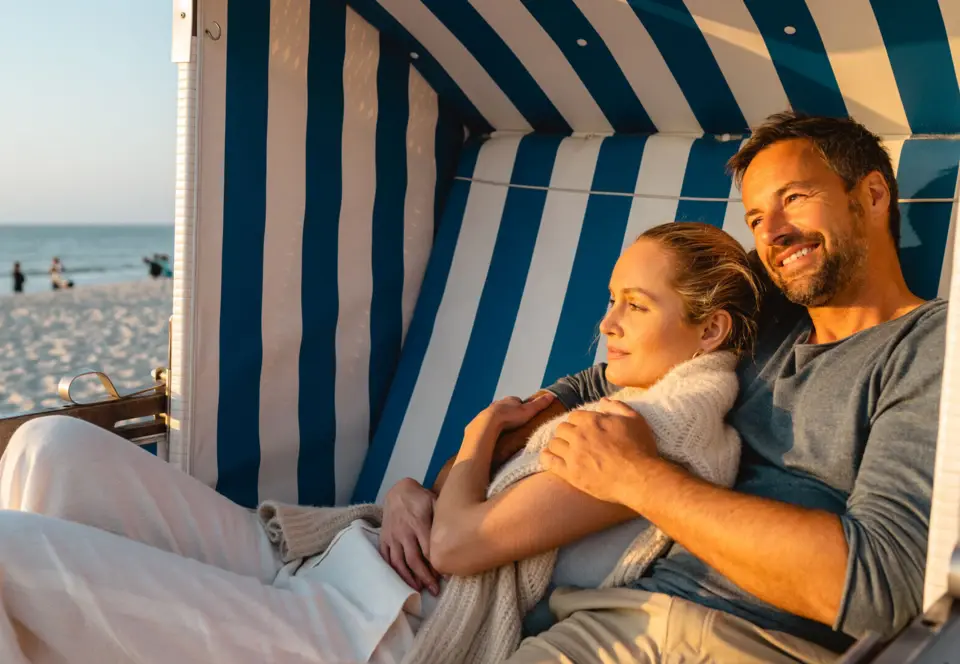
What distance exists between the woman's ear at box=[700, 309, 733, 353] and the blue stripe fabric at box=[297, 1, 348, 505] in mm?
1257

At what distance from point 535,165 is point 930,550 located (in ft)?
6.42

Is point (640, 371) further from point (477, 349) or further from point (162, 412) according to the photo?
point (162, 412)

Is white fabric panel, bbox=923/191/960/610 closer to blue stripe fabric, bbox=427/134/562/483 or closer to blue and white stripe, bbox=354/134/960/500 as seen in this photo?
blue and white stripe, bbox=354/134/960/500

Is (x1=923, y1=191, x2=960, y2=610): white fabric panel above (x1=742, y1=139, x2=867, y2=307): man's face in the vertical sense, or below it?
below

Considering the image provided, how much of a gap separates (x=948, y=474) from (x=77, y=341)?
14548mm

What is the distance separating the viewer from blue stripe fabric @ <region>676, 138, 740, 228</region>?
87.8 inches

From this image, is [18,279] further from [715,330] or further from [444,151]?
Answer: [715,330]

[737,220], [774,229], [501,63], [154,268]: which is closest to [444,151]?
[501,63]

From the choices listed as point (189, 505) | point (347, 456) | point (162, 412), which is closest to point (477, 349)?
point (347, 456)

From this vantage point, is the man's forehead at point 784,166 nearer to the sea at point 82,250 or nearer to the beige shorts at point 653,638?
the beige shorts at point 653,638

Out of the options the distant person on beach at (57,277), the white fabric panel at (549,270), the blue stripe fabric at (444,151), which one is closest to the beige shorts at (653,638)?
the white fabric panel at (549,270)

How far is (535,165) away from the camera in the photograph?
2648mm

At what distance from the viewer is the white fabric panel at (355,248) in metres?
2.57

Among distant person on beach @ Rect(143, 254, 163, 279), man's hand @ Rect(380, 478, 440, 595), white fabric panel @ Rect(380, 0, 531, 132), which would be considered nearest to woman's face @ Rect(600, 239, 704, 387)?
man's hand @ Rect(380, 478, 440, 595)
